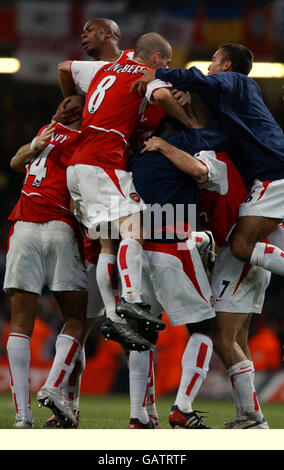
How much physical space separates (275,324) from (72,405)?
787 centimetres

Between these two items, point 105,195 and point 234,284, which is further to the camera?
point 234,284

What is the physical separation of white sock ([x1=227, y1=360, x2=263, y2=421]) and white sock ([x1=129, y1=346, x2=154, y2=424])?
0.54 meters

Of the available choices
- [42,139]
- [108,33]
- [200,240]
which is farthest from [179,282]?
[108,33]

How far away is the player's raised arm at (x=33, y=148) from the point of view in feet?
17.0

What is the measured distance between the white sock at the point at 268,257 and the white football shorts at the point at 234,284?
0.69ft

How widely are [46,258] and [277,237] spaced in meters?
1.53

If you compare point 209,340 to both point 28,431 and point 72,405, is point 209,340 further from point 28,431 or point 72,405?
point 28,431

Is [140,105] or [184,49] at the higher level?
[140,105]

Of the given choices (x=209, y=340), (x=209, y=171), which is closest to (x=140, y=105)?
(x=209, y=171)

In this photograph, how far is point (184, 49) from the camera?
1167 cm

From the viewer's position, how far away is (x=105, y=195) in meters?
4.64

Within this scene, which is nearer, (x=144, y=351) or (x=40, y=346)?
(x=144, y=351)

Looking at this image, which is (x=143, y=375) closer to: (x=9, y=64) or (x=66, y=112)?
(x=66, y=112)

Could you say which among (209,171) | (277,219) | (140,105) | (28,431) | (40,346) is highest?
(140,105)
